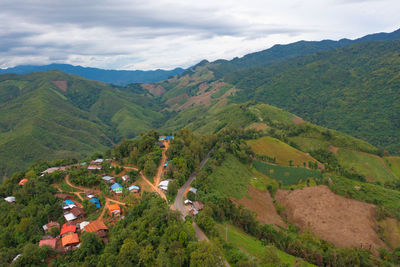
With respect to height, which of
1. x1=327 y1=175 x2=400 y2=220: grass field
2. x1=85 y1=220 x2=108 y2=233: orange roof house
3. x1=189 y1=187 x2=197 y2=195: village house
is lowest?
x1=327 y1=175 x2=400 y2=220: grass field

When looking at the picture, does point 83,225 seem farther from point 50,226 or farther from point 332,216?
point 332,216

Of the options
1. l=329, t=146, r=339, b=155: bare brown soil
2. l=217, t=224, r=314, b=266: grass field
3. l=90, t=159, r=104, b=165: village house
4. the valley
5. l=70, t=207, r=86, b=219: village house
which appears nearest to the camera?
the valley

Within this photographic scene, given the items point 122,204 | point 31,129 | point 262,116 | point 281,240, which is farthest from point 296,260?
point 31,129

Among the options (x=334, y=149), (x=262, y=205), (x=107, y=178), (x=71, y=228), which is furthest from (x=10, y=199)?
(x=334, y=149)

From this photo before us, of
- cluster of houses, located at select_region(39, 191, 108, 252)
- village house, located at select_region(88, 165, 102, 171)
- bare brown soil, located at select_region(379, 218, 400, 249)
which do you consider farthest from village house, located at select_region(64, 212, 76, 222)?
bare brown soil, located at select_region(379, 218, 400, 249)

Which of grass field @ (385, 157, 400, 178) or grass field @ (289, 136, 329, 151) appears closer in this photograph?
grass field @ (385, 157, 400, 178)

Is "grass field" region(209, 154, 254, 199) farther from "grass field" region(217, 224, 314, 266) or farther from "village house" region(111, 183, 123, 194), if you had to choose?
"village house" region(111, 183, 123, 194)

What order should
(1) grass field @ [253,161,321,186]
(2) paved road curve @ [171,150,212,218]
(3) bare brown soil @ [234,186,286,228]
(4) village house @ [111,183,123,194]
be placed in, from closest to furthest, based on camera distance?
(2) paved road curve @ [171,150,212,218], (4) village house @ [111,183,123,194], (3) bare brown soil @ [234,186,286,228], (1) grass field @ [253,161,321,186]

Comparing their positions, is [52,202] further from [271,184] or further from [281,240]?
[271,184]
